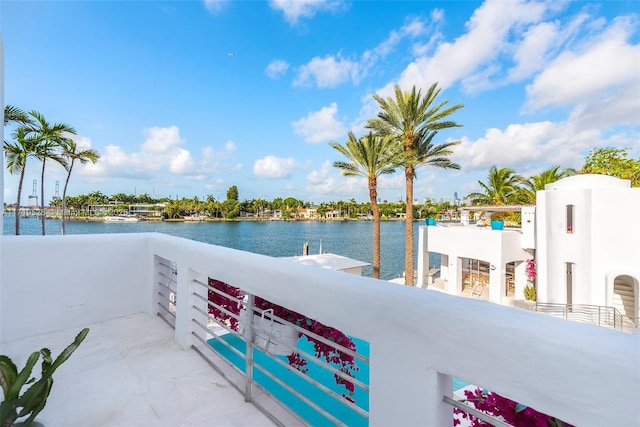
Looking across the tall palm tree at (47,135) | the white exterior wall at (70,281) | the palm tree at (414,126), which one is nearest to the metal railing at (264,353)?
the white exterior wall at (70,281)

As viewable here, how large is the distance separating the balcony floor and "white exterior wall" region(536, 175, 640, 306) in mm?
11679

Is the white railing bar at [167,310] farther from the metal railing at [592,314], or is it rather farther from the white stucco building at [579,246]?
the white stucco building at [579,246]

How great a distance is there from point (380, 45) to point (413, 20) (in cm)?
326

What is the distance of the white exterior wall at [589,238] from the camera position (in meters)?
8.95

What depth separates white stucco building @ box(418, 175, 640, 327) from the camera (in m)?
9.01

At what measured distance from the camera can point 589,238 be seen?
9500 millimetres

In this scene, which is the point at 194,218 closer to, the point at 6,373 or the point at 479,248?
the point at 479,248

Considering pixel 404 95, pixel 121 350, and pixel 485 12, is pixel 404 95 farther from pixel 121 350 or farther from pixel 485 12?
pixel 121 350

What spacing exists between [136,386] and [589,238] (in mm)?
12230

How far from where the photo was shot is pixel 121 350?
2.82 metres

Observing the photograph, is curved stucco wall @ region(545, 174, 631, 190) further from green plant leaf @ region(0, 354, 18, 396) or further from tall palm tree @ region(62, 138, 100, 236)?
tall palm tree @ region(62, 138, 100, 236)

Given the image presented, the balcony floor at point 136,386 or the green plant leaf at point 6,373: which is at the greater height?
the green plant leaf at point 6,373

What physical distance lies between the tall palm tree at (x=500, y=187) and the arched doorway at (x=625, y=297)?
52.5 ft

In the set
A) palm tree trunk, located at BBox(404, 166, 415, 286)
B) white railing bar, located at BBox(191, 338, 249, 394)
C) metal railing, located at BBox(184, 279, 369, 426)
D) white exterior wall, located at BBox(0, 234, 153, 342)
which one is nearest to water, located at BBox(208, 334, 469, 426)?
metal railing, located at BBox(184, 279, 369, 426)
